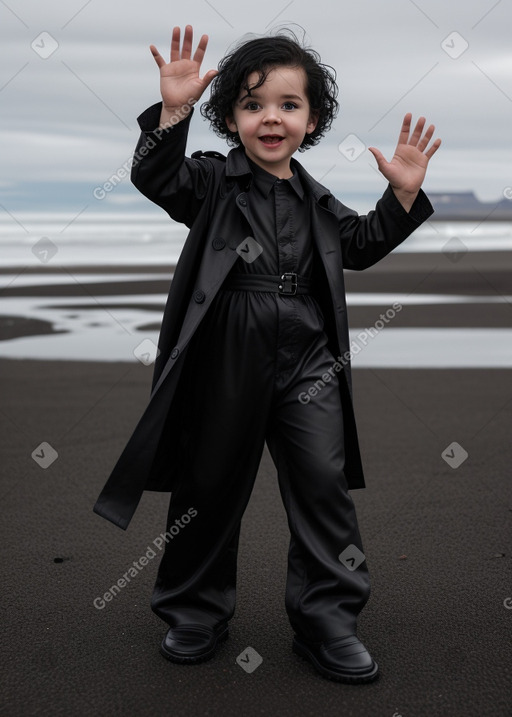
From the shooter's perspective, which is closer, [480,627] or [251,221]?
[251,221]

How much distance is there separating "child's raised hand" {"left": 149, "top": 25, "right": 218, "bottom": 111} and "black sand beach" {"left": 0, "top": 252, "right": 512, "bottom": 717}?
1812 millimetres

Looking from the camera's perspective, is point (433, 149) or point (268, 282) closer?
point (268, 282)

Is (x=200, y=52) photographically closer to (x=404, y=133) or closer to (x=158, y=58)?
(x=158, y=58)

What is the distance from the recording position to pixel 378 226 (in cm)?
360

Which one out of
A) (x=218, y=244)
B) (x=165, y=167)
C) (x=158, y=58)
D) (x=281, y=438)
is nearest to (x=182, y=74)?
(x=158, y=58)

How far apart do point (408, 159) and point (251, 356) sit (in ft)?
2.95

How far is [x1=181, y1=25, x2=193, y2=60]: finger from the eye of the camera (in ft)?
11.1

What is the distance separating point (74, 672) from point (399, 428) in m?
3.52

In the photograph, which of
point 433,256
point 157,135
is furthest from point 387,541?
point 433,256

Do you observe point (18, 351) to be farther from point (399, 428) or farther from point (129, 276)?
point (129, 276)

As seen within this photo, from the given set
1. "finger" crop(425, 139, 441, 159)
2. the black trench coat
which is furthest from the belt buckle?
"finger" crop(425, 139, 441, 159)

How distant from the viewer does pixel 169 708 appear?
3.10 meters

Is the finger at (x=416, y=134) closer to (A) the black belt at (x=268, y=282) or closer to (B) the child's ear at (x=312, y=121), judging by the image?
(B) the child's ear at (x=312, y=121)

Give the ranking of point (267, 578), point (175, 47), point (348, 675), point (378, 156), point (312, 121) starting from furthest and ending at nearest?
point (267, 578)
point (312, 121)
point (378, 156)
point (175, 47)
point (348, 675)
